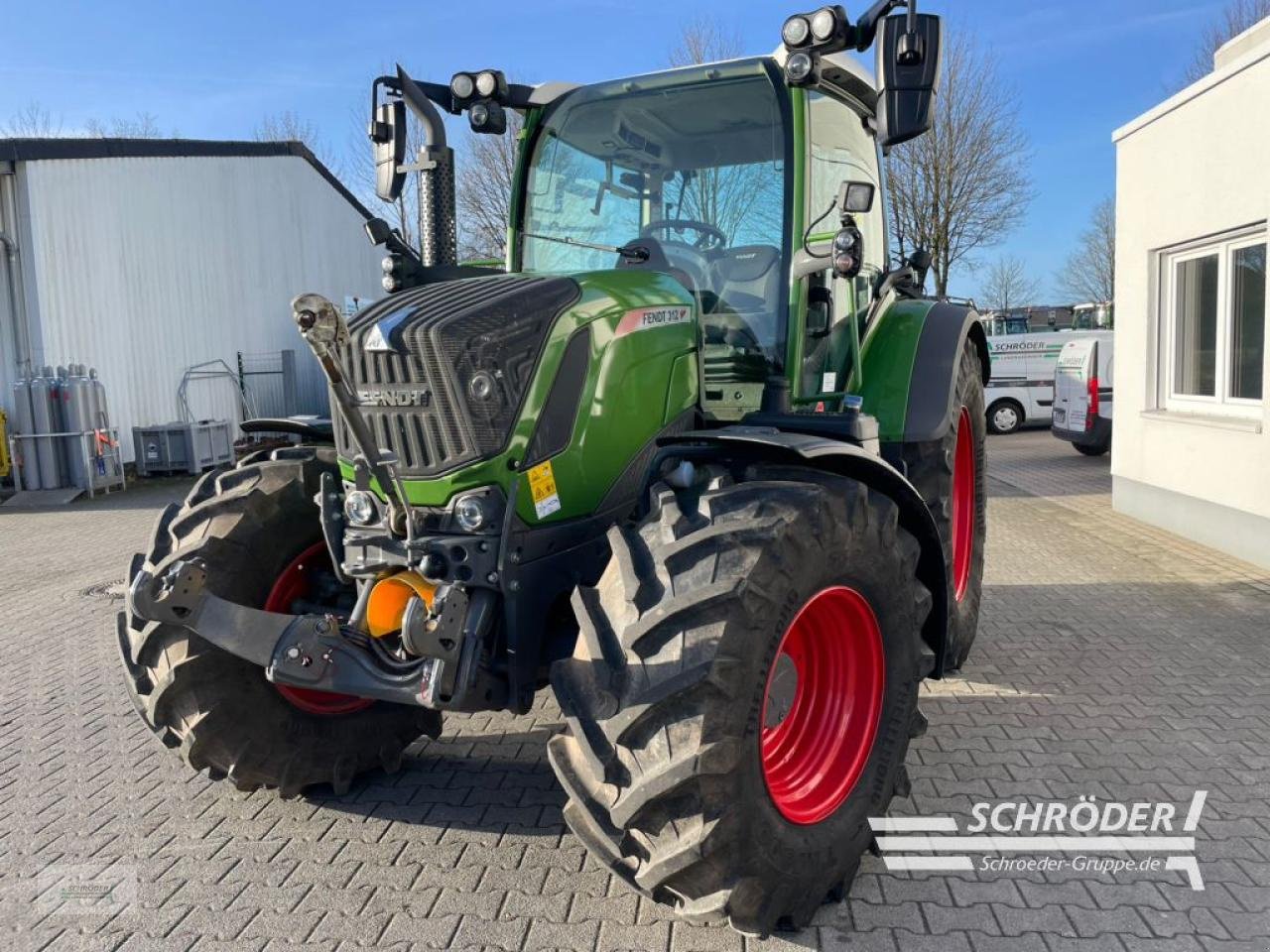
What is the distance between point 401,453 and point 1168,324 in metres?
7.75

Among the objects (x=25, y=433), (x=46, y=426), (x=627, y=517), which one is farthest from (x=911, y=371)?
(x=25, y=433)

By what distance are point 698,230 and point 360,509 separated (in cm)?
172

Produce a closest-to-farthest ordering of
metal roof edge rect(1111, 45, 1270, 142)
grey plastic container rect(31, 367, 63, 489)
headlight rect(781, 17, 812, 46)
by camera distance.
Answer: headlight rect(781, 17, 812, 46) < metal roof edge rect(1111, 45, 1270, 142) < grey plastic container rect(31, 367, 63, 489)

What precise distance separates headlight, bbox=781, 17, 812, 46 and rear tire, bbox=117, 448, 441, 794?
7.12 ft

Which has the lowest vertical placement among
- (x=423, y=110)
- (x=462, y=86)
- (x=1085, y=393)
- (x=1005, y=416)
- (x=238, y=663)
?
(x=1005, y=416)

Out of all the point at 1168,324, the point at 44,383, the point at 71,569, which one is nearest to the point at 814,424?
the point at 1168,324

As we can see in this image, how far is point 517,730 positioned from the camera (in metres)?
4.31

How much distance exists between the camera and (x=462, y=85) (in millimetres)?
4168

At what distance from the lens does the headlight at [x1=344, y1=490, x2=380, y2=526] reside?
10.0ft

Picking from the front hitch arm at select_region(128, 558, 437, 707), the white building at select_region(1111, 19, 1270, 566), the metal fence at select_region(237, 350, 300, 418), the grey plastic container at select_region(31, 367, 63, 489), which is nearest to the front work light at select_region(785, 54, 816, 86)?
the front hitch arm at select_region(128, 558, 437, 707)

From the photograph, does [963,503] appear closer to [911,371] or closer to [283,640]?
[911,371]

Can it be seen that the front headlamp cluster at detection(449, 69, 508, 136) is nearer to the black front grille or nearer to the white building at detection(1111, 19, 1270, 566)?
the black front grille

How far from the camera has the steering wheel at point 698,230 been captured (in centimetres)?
383

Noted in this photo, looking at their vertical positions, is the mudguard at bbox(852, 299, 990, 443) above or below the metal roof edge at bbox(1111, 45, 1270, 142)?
below
